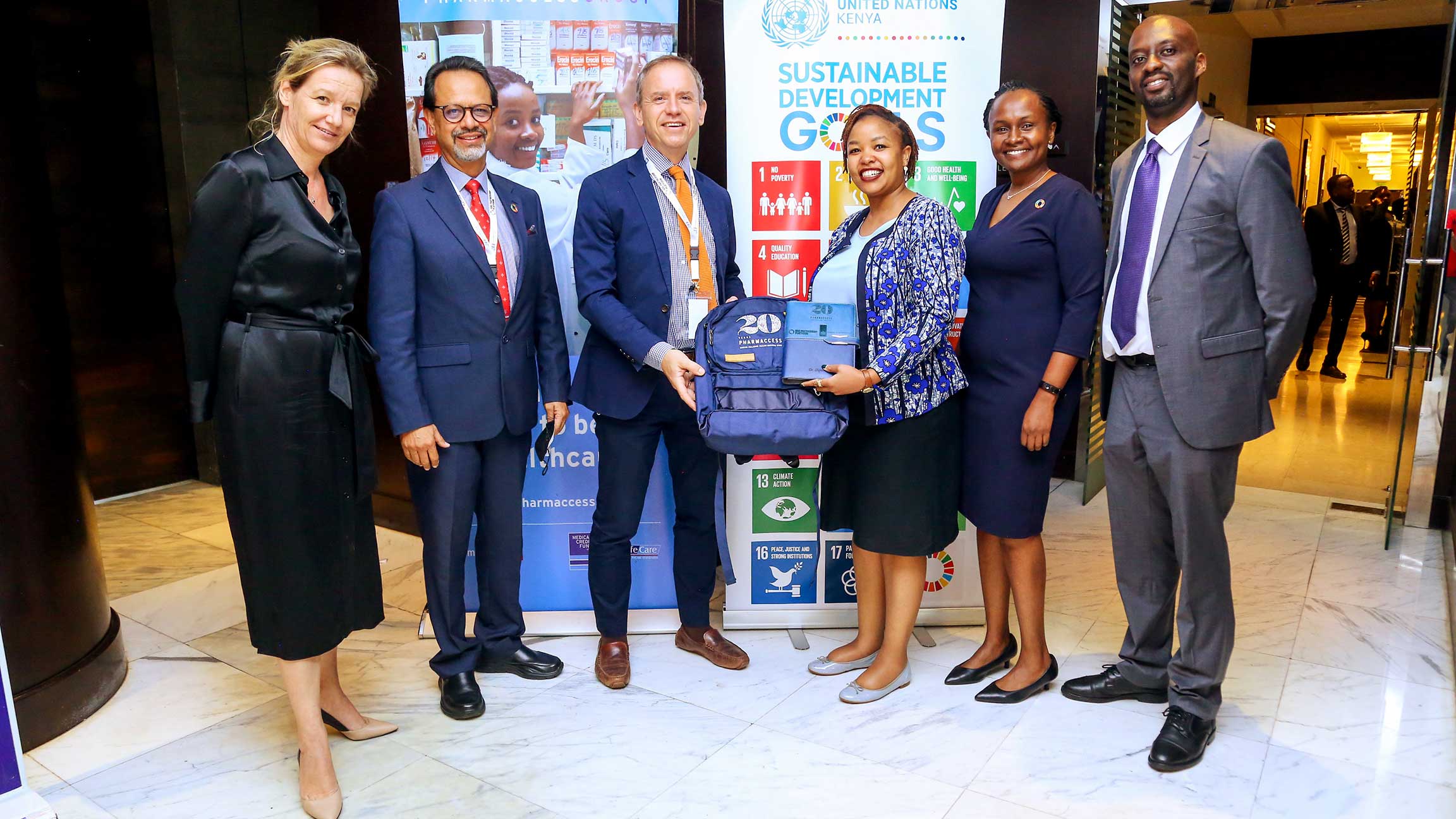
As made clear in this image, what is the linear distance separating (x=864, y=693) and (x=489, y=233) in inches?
68.0

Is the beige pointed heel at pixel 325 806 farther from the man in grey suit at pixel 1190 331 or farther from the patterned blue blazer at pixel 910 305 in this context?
the man in grey suit at pixel 1190 331

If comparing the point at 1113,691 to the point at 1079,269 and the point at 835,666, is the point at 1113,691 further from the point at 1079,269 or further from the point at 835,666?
the point at 1079,269

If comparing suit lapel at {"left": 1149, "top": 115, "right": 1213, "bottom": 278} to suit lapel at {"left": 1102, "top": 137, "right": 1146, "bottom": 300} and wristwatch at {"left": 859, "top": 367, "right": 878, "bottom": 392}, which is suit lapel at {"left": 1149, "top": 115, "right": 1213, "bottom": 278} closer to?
suit lapel at {"left": 1102, "top": 137, "right": 1146, "bottom": 300}

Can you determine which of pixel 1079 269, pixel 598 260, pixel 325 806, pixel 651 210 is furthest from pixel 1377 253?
pixel 325 806

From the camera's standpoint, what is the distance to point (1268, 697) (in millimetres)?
2963

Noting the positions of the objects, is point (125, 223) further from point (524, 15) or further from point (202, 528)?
point (524, 15)

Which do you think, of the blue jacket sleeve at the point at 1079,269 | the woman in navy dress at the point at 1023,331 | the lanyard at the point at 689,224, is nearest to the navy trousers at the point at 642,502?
the lanyard at the point at 689,224

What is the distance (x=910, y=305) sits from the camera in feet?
A: 8.60

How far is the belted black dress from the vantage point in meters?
2.17

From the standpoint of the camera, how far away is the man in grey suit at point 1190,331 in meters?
2.38

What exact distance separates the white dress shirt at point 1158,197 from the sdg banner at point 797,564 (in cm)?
104

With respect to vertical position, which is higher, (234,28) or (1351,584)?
(234,28)

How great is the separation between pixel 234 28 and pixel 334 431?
364 centimetres

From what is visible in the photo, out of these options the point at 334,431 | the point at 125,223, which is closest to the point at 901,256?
the point at 334,431
